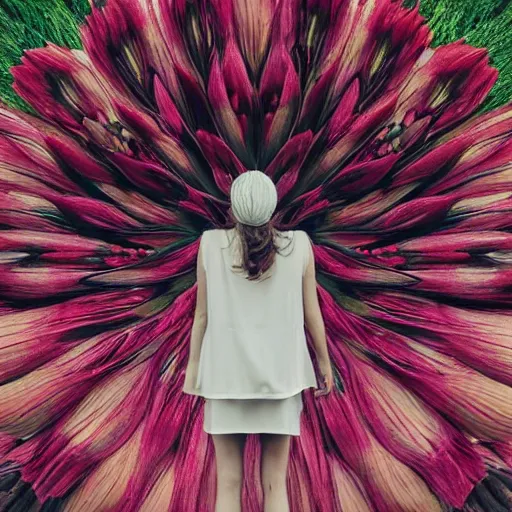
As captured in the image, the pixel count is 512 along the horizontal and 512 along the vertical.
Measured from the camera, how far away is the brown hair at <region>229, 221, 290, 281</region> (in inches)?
Result: 75.7

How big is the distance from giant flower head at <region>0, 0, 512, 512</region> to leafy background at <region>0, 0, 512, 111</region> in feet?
0.12

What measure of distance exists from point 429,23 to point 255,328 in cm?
106

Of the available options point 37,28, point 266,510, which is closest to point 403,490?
point 266,510

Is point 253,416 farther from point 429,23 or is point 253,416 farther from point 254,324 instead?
point 429,23

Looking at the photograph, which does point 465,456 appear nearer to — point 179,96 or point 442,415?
point 442,415

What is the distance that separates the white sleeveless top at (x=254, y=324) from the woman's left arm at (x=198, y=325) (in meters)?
0.03

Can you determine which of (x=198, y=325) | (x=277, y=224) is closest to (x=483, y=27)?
(x=277, y=224)

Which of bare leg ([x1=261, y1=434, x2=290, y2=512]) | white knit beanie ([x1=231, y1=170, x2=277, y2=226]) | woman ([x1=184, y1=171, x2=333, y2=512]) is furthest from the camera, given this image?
bare leg ([x1=261, y1=434, x2=290, y2=512])

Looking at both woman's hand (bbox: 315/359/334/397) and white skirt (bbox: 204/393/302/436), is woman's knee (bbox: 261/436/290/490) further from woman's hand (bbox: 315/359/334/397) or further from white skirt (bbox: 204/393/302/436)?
woman's hand (bbox: 315/359/334/397)

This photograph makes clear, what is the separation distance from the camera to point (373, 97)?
7.04ft

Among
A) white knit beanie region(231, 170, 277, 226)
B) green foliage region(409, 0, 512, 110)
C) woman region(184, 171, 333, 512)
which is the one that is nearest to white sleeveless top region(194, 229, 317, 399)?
woman region(184, 171, 333, 512)

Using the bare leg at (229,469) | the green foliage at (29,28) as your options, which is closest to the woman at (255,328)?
the bare leg at (229,469)

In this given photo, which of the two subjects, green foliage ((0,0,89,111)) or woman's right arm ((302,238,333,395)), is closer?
woman's right arm ((302,238,333,395))

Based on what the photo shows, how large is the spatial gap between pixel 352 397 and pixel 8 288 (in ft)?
3.75
